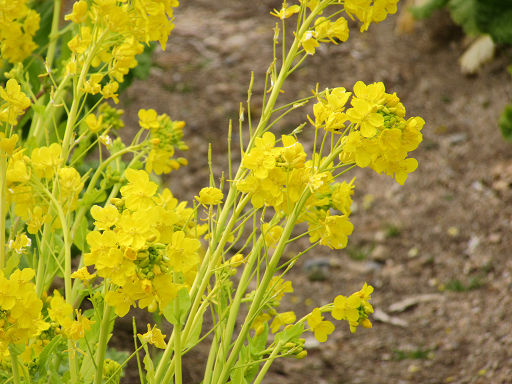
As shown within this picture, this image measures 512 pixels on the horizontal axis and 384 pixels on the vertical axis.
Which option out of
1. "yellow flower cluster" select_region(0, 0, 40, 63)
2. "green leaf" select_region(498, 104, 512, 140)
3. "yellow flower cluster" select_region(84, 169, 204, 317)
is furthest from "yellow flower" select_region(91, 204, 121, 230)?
"green leaf" select_region(498, 104, 512, 140)

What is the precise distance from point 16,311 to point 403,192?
2895mm

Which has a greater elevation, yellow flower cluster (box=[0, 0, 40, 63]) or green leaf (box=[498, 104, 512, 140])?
yellow flower cluster (box=[0, 0, 40, 63])

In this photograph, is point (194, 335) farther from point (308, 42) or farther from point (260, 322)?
point (308, 42)

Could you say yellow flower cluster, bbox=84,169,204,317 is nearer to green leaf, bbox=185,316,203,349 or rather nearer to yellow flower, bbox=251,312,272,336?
green leaf, bbox=185,316,203,349

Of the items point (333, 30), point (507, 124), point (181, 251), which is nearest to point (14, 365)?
point (181, 251)

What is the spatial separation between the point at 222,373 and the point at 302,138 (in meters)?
3.01

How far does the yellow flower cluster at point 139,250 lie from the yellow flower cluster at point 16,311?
5.2 inches

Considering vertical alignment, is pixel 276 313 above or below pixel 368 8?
below

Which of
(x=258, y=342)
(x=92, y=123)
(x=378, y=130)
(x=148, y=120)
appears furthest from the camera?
(x=148, y=120)

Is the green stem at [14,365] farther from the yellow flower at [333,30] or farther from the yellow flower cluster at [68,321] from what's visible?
the yellow flower at [333,30]

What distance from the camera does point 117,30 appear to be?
114cm

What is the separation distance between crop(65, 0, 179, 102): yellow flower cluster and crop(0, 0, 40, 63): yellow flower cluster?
199 mm

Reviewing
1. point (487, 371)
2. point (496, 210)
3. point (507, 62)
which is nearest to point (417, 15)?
point (507, 62)

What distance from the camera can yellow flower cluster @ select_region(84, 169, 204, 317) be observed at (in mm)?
836
